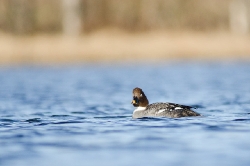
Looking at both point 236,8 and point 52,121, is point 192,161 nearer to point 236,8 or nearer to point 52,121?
point 52,121

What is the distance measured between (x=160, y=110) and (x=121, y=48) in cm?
1915

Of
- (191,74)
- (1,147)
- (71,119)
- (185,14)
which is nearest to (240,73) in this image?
(191,74)

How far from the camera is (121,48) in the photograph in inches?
1230

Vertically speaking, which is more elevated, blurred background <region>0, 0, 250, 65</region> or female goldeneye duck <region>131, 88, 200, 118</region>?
blurred background <region>0, 0, 250, 65</region>

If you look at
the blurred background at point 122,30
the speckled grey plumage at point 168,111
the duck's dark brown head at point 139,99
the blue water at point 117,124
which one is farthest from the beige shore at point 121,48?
the speckled grey plumage at point 168,111

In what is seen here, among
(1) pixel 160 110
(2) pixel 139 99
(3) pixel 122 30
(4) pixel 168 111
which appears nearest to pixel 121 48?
(3) pixel 122 30

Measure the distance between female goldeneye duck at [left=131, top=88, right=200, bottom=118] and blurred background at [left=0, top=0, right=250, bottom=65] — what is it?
1783 cm

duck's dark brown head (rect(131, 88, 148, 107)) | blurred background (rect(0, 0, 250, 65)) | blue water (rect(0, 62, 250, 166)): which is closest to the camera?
blue water (rect(0, 62, 250, 166))

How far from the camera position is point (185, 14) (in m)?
51.6

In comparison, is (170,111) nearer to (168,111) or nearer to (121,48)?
(168,111)

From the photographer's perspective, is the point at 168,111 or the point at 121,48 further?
the point at 121,48

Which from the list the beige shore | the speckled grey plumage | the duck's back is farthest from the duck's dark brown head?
the beige shore

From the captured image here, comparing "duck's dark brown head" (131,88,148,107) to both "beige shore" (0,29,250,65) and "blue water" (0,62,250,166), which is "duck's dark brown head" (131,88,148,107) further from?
"beige shore" (0,29,250,65)

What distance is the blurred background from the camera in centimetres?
3094
